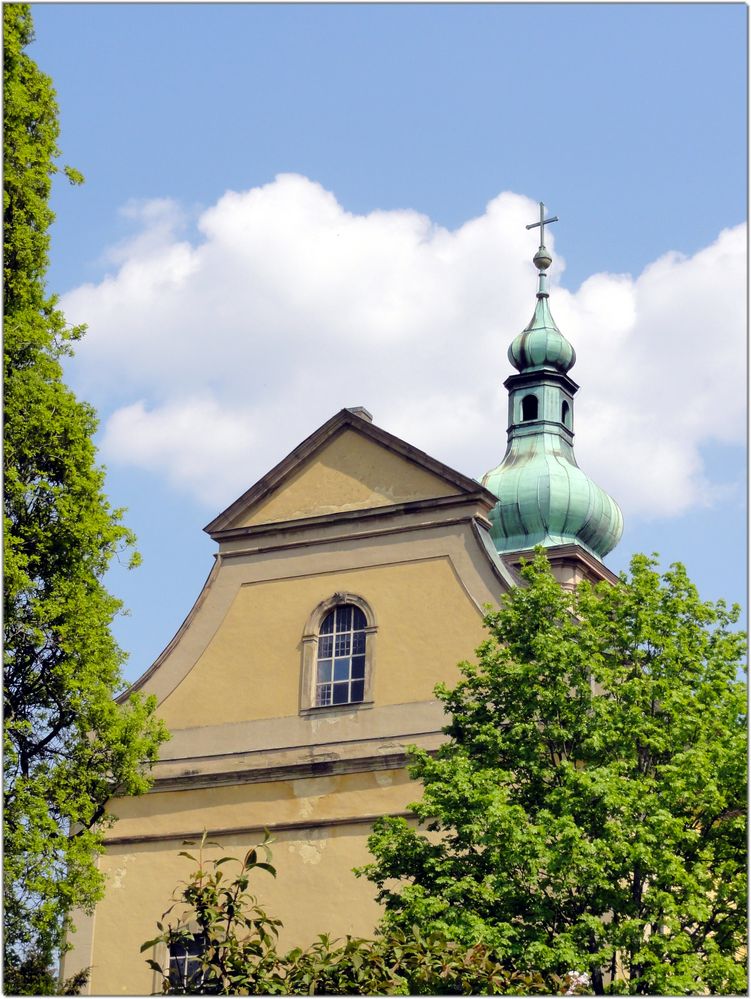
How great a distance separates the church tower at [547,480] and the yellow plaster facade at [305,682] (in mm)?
14826

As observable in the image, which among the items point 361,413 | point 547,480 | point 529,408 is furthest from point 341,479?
point 529,408

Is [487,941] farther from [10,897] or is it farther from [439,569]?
[439,569]

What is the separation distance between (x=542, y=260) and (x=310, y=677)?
78.7 ft

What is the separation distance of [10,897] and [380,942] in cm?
579

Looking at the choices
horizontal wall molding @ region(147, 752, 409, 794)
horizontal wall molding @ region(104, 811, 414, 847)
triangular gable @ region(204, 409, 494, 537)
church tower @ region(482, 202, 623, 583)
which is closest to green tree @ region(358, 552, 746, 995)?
horizontal wall molding @ region(147, 752, 409, 794)

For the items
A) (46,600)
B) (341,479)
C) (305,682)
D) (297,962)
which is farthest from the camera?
(341,479)

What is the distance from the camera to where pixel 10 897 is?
16.5 metres

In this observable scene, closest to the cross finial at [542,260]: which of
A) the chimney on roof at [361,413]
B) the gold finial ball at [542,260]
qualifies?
the gold finial ball at [542,260]

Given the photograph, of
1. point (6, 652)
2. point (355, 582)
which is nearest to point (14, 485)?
point (6, 652)

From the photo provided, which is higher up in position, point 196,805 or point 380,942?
point 196,805

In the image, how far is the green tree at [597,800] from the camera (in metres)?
17.7

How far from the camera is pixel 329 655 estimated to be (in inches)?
985

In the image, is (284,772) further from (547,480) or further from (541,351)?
(541,351)

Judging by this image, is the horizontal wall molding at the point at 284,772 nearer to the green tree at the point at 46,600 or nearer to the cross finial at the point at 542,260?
the green tree at the point at 46,600
